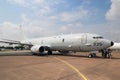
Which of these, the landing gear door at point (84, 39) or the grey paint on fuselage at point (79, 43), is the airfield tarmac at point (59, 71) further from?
the landing gear door at point (84, 39)

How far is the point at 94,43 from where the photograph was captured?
2438cm

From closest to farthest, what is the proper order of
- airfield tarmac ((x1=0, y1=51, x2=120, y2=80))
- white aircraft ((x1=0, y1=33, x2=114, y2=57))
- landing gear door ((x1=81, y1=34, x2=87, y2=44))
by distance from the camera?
airfield tarmac ((x1=0, y1=51, x2=120, y2=80)) → white aircraft ((x1=0, y1=33, x2=114, y2=57)) → landing gear door ((x1=81, y1=34, x2=87, y2=44))

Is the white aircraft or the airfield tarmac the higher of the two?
the white aircraft

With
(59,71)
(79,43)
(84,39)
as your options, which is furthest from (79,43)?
(59,71)

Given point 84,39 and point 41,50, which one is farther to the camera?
point 41,50

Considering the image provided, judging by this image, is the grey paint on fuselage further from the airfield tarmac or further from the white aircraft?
the airfield tarmac

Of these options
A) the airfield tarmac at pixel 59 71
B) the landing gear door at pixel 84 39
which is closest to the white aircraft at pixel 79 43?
the landing gear door at pixel 84 39

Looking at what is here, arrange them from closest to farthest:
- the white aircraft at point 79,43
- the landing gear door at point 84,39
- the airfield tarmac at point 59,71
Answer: the airfield tarmac at point 59,71 < the white aircraft at point 79,43 < the landing gear door at point 84,39

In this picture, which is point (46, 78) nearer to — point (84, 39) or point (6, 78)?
point (6, 78)

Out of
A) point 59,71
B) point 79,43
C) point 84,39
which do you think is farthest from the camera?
point 79,43

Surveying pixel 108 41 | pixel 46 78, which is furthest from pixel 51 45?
pixel 46 78

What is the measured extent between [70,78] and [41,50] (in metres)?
22.3

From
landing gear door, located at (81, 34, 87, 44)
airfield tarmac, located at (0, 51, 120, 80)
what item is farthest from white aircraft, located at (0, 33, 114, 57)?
airfield tarmac, located at (0, 51, 120, 80)

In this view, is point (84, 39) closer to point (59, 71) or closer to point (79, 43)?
point (79, 43)
